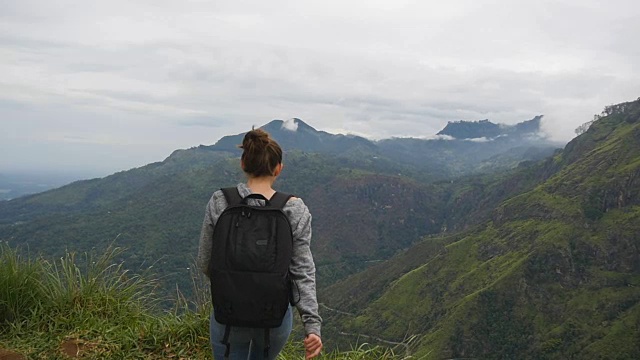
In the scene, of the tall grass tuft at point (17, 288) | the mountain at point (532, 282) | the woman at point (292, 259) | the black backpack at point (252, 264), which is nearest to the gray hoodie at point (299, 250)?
the woman at point (292, 259)

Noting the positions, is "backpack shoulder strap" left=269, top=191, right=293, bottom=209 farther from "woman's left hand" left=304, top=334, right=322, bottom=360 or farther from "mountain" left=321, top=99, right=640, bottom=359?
"mountain" left=321, top=99, right=640, bottom=359

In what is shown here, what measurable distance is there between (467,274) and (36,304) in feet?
448

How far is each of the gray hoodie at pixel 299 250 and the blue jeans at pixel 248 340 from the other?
18cm

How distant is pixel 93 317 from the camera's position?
5.23m

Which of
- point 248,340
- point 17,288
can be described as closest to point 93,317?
point 17,288

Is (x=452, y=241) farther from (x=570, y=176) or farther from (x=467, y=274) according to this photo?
(x=570, y=176)

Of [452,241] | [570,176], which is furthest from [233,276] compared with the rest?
[570,176]

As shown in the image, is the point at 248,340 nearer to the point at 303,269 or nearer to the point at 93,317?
the point at 303,269

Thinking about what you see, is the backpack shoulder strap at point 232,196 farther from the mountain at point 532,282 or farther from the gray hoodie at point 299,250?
the mountain at point 532,282

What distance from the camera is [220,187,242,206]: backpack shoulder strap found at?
3092 millimetres

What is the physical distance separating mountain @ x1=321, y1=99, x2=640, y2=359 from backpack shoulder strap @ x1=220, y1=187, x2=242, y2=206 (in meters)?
82.9

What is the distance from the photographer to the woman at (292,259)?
313 cm

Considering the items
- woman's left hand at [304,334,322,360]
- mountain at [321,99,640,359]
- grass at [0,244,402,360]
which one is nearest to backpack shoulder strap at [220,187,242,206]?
woman's left hand at [304,334,322,360]

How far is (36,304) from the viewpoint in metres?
5.33
